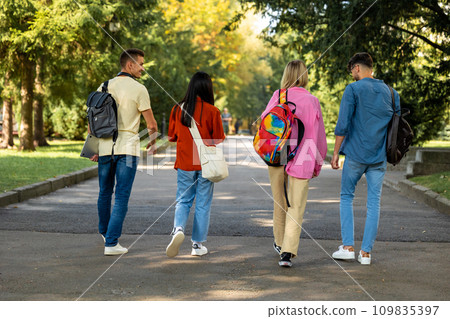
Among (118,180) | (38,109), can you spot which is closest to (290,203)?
(118,180)

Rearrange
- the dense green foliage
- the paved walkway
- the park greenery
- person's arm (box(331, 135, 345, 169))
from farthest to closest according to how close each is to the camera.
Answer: the park greenery, the dense green foliage, person's arm (box(331, 135, 345, 169)), the paved walkway

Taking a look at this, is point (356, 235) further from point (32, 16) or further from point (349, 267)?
point (32, 16)

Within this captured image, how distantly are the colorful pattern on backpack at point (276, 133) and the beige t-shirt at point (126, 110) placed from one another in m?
1.26

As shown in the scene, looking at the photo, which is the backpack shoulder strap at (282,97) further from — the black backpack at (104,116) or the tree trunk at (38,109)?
the tree trunk at (38,109)

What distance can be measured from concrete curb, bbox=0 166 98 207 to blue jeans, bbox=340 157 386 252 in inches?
217

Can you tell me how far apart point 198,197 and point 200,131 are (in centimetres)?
66

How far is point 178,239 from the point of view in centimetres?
591

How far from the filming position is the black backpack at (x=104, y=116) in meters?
6.21

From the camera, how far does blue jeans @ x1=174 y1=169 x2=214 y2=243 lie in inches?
249

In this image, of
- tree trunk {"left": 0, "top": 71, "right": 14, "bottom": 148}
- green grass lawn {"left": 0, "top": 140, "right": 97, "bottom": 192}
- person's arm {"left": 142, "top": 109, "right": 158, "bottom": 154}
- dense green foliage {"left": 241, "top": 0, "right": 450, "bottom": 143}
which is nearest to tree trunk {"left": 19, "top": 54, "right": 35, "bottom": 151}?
tree trunk {"left": 0, "top": 71, "right": 14, "bottom": 148}

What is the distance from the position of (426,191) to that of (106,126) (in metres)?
6.98

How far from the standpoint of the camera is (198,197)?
6.39 meters

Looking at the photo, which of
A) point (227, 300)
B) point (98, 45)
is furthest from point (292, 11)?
point (227, 300)

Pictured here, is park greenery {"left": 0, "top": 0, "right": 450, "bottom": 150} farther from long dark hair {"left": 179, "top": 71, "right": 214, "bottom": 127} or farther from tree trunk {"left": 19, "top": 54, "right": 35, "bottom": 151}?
long dark hair {"left": 179, "top": 71, "right": 214, "bottom": 127}
